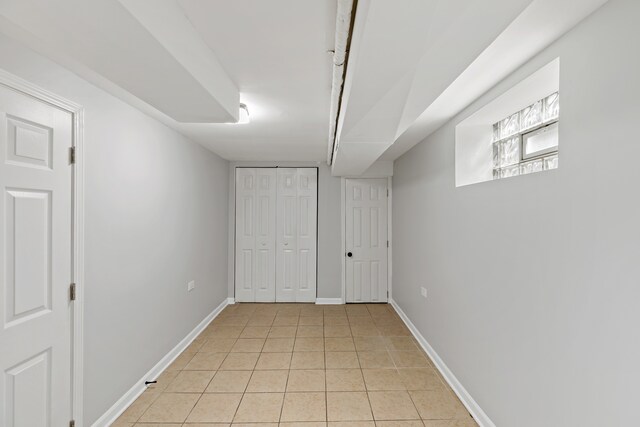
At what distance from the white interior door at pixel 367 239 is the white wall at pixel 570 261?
9.49ft

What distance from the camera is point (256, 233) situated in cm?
572

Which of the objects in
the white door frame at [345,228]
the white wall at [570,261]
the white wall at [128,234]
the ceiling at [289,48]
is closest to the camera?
the ceiling at [289,48]

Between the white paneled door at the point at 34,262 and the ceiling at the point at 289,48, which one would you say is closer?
the ceiling at the point at 289,48

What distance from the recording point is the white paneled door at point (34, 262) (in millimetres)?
1638

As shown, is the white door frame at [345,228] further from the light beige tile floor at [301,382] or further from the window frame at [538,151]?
the window frame at [538,151]

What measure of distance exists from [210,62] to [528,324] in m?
2.33

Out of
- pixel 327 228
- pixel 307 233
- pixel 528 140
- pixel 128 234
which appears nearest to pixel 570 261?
pixel 528 140

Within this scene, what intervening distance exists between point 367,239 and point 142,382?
3792mm

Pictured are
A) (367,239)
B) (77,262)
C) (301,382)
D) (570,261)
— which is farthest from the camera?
(367,239)

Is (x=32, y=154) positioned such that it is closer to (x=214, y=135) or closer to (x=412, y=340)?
(x=214, y=135)

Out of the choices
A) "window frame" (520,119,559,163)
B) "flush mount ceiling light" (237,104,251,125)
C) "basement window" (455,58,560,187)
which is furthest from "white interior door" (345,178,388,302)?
"window frame" (520,119,559,163)

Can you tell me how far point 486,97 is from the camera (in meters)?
2.38

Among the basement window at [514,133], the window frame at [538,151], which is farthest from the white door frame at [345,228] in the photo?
the window frame at [538,151]

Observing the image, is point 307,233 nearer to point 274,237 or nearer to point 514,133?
point 274,237
